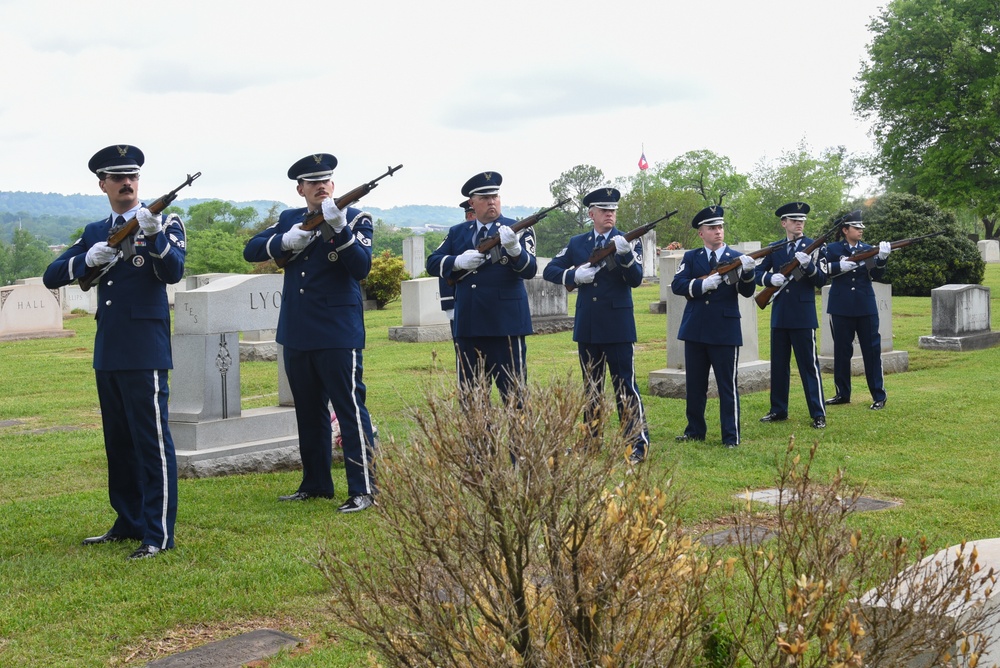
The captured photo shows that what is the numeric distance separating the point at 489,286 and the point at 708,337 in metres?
2.47

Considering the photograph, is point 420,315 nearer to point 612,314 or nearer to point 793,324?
point 793,324

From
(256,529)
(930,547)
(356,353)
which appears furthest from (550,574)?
(356,353)

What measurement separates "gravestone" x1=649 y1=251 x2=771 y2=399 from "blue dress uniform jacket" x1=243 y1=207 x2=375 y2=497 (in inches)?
227

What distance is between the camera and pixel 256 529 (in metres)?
6.38

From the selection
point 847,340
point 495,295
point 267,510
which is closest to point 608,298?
point 495,295

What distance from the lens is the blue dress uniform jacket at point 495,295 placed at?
7.78 m

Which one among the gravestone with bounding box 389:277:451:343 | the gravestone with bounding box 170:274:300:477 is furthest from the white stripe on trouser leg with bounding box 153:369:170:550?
the gravestone with bounding box 389:277:451:343

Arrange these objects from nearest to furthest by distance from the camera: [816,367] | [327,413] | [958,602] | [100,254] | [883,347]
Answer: [958,602] < [100,254] < [327,413] < [816,367] < [883,347]

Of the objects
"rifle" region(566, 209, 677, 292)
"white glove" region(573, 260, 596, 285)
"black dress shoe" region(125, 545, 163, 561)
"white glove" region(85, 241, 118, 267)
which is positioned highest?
"rifle" region(566, 209, 677, 292)

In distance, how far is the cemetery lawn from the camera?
4719 mm

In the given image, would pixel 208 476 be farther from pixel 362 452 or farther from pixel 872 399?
pixel 872 399

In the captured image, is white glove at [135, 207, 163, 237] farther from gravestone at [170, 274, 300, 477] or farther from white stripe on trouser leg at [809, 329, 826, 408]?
white stripe on trouser leg at [809, 329, 826, 408]

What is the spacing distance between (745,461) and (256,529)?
380cm

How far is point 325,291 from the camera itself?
6957 millimetres
